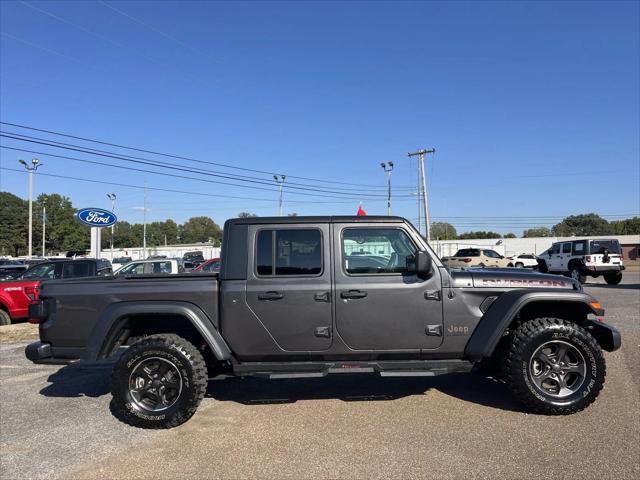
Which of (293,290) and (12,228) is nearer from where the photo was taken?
(293,290)

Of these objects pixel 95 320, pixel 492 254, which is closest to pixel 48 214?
pixel 492 254

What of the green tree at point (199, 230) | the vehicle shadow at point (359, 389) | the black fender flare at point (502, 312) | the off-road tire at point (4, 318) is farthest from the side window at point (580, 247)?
the green tree at point (199, 230)

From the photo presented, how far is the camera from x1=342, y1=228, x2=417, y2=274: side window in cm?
445

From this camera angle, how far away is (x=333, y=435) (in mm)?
3906

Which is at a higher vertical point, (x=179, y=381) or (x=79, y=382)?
(x=179, y=381)

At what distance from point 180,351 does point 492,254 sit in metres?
29.4

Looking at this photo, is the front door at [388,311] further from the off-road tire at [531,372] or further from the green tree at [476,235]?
the green tree at [476,235]

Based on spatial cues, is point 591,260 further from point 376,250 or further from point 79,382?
point 79,382

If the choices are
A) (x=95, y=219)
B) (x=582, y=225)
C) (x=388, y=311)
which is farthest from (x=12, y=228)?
(x=582, y=225)

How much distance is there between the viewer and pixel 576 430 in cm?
389

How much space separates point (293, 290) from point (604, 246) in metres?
19.9

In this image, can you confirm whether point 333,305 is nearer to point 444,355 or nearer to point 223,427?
point 444,355

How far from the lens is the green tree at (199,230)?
478 ft

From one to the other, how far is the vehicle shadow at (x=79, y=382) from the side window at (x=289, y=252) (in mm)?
2523
